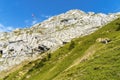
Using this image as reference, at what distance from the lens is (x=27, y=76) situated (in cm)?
14875

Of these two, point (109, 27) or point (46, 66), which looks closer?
point (46, 66)

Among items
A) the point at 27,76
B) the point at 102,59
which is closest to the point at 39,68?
the point at 27,76

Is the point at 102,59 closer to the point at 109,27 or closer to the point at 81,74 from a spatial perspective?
the point at 81,74

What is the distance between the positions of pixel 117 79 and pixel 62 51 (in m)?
116

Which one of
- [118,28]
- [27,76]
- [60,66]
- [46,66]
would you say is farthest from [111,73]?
[118,28]

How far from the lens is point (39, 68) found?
492 feet

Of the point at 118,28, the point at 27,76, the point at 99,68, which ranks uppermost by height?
the point at 118,28

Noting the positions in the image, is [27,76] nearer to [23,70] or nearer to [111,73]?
[23,70]

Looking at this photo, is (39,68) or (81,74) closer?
(81,74)

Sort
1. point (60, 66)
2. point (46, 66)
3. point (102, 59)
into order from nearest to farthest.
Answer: point (102, 59) < point (60, 66) < point (46, 66)

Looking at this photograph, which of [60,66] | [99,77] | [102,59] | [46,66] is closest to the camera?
[99,77]

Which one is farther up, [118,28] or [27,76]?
[118,28]

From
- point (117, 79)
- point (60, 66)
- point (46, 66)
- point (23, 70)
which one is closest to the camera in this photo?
point (117, 79)

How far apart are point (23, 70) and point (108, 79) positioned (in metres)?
124
